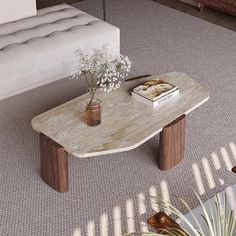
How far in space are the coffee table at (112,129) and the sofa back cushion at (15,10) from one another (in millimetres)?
1143

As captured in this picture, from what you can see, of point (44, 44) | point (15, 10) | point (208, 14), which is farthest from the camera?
point (208, 14)

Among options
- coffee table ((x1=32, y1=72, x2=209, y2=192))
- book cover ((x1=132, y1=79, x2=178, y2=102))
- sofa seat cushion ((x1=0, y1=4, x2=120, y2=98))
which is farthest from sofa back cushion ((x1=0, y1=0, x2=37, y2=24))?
book cover ((x1=132, y1=79, x2=178, y2=102))

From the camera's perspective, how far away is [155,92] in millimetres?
2793

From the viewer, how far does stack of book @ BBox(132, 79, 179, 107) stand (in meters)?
2.75

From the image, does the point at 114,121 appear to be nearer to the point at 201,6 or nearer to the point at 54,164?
the point at 54,164

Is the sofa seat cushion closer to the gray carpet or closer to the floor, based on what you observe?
the gray carpet

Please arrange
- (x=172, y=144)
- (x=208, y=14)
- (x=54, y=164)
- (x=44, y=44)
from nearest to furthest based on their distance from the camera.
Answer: (x=54, y=164) < (x=172, y=144) < (x=44, y=44) < (x=208, y=14)

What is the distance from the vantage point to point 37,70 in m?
3.34

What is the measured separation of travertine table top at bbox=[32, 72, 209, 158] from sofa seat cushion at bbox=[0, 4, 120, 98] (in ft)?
2.06

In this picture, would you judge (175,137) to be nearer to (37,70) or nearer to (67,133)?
(67,133)

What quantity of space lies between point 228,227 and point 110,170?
4.29 ft

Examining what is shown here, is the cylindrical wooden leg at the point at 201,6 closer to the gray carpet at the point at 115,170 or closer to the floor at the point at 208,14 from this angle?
the floor at the point at 208,14

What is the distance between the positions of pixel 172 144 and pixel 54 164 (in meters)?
0.61

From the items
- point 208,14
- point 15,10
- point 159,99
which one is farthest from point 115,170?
point 208,14
